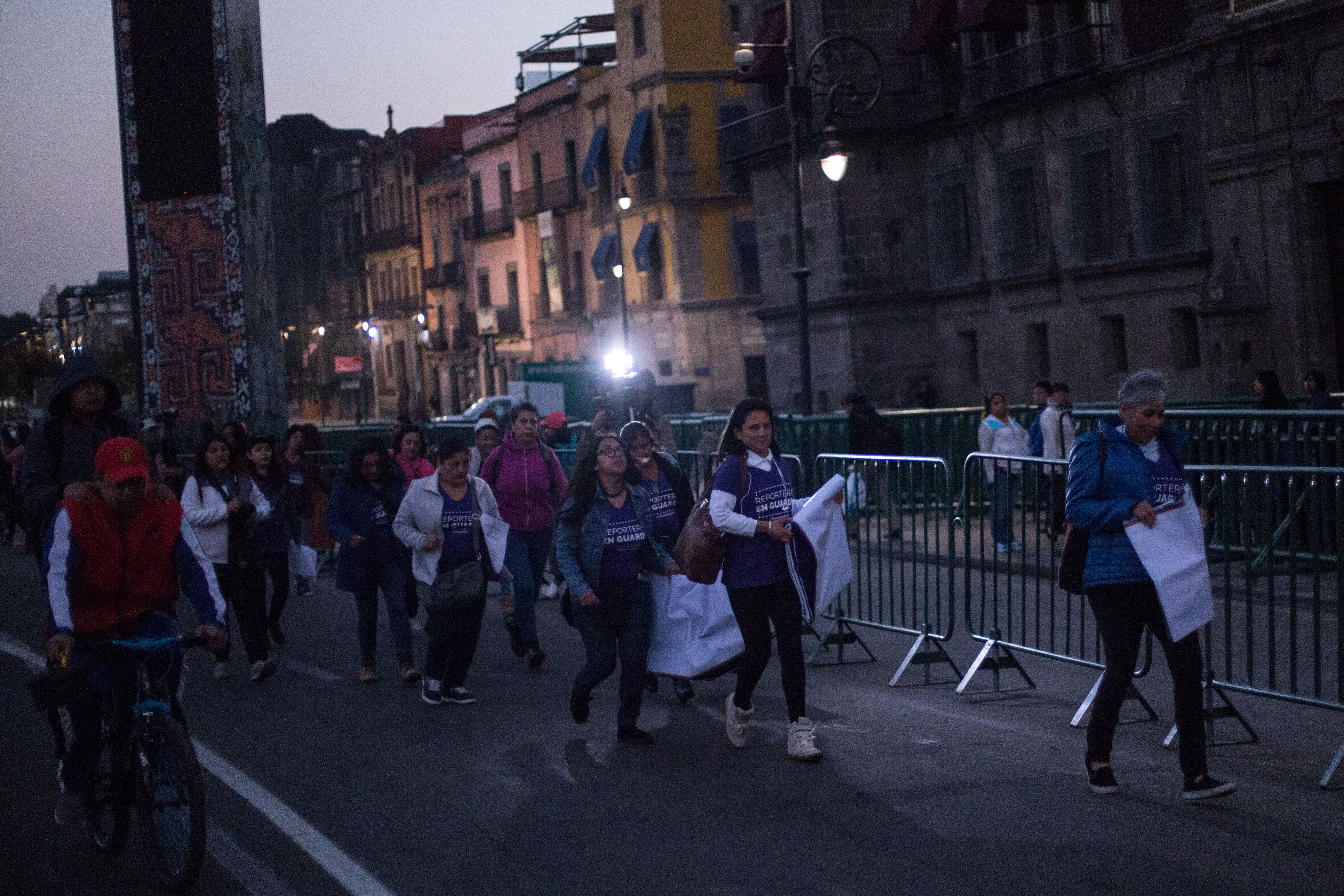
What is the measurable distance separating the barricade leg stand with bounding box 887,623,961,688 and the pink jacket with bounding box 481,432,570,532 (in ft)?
9.31

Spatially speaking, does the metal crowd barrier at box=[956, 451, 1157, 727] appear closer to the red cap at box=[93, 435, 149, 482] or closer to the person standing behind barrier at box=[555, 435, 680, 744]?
the person standing behind barrier at box=[555, 435, 680, 744]

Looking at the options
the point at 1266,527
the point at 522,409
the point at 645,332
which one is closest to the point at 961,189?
the point at 645,332

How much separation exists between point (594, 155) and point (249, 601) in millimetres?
46133

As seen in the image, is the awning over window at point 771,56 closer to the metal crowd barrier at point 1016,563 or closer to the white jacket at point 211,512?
the white jacket at point 211,512

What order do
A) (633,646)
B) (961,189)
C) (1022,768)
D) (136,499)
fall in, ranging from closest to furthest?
1. (136,499)
2. (1022,768)
3. (633,646)
4. (961,189)

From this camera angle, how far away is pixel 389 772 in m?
7.94

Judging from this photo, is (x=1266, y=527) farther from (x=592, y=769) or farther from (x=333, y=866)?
(x=333, y=866)

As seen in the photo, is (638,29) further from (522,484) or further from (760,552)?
(760,552)

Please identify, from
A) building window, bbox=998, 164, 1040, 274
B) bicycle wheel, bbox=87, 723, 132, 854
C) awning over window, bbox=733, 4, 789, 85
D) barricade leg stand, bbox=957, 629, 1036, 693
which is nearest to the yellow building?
awning over window, bbox=733, 4, 789, 85

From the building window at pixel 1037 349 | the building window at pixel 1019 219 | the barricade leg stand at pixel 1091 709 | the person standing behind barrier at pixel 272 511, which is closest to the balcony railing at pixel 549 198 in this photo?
the building window at pixel 1019 219

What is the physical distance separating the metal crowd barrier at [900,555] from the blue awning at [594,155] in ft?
150

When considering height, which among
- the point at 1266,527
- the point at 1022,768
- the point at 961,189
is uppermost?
the point at 961,189

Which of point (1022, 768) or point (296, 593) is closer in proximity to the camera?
point (1022, 768)

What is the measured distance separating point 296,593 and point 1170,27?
2096 cm
